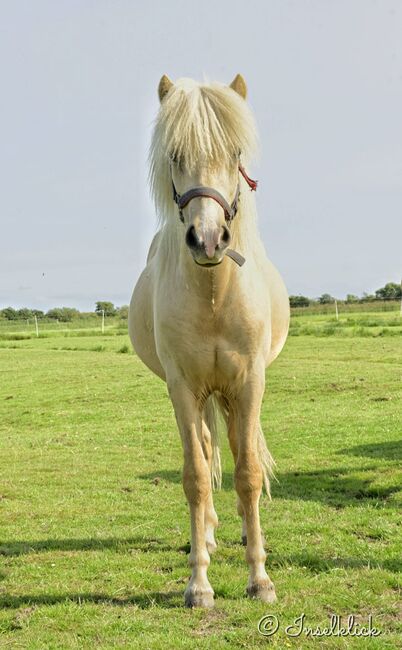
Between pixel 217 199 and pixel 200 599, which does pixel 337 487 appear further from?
pixel 217 199

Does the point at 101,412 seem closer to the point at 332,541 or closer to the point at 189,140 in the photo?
the point at 332,541

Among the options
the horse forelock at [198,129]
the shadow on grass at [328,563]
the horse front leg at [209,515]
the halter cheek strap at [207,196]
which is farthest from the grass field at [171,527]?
the horse forelock at [198,129]

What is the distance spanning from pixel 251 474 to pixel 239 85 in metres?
2.67

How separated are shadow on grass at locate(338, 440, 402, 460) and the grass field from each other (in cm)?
3

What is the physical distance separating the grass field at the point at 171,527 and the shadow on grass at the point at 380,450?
3 centimetres

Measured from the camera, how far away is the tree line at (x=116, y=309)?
163 feet

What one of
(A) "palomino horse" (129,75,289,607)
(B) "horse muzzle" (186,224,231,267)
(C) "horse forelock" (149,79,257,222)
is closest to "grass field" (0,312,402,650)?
(A) "palomino horse" (129,75,289,607)

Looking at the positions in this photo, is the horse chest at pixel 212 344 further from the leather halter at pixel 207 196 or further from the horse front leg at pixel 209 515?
the horse front leg at pixel 209 515

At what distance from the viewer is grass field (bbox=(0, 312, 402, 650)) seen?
417cm

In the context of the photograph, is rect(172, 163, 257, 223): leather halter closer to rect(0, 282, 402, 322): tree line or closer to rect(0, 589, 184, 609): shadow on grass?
rect(0, 589, 184, 609): shadow on grass

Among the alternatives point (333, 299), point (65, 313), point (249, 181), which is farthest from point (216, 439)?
point (65, 313)

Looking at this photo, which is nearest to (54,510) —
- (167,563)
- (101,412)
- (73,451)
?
(167,563)

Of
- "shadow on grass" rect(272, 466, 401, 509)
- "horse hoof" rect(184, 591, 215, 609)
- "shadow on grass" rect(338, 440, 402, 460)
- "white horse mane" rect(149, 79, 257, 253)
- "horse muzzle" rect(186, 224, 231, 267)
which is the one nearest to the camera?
"horse muzzle" rect(186, 224, 231, 267)

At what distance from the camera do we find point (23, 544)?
6.12 m
